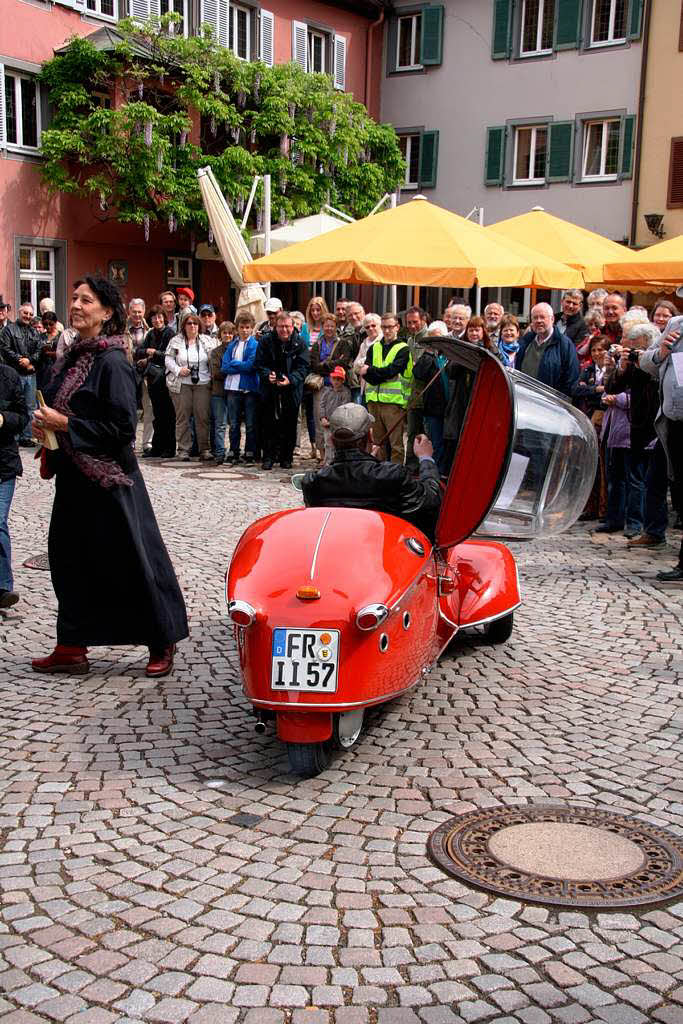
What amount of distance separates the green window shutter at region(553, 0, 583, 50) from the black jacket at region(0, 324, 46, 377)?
19.4 m

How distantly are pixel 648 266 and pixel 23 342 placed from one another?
836 cm

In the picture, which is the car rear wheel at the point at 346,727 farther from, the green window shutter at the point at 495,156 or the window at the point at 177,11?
the green window shutter at the point at 495,156

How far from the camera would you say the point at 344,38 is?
33.0m

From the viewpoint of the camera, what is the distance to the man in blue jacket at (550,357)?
39.7 feet

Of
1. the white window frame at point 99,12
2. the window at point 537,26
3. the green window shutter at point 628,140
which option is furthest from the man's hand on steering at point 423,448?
the window at point 537,26

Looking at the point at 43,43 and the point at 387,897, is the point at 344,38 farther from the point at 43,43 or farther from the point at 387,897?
the point at 387,897

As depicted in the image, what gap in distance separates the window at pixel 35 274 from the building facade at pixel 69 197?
2cm

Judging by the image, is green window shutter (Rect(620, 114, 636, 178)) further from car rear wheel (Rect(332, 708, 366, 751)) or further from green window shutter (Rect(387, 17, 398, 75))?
car rear wheel (Rect(332, 708, 366, 751))

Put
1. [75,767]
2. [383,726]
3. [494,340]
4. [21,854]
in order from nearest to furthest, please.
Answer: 1. [21,854]
2. [75,767]
3. [383,726]
4. [494,340]

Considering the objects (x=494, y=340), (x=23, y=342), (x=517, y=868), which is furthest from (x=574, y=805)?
(x=23, y=342)

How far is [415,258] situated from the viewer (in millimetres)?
14062

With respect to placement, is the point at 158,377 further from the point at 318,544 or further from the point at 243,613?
the point at 243,613

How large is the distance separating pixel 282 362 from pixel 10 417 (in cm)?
791

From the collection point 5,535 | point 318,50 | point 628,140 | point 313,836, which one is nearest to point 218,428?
point 5,535
